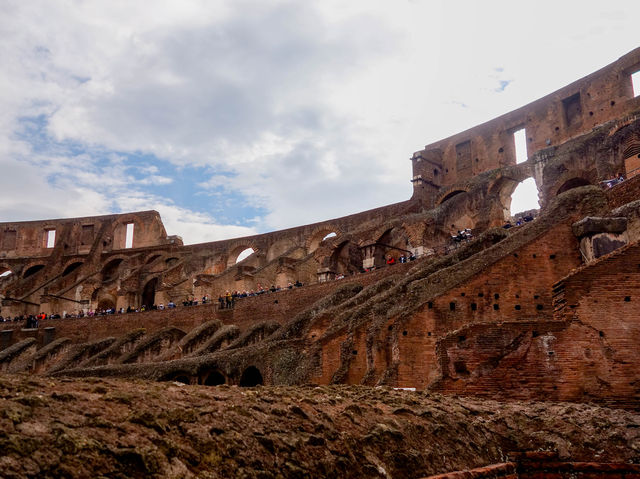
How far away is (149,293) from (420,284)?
32209mm

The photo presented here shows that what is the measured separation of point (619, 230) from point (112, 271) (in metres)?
42.0

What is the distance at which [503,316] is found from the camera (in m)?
15.5

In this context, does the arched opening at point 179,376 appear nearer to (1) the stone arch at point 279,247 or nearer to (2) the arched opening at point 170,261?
(1) the stone arch at point 279,247

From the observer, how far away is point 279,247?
43.2 m

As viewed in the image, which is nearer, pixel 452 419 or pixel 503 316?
pixel 452 419

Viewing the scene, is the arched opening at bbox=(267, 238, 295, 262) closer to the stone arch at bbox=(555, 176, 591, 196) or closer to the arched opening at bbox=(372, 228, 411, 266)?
the arched opening at bbox=(372, 228, 411, 266)

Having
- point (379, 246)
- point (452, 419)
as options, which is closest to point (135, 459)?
point (452, 419)

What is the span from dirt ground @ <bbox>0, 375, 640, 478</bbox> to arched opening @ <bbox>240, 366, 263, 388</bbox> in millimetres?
13189

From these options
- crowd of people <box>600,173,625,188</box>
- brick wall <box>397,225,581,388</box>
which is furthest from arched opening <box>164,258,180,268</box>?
brick wall <box>397,225,581,388</box>

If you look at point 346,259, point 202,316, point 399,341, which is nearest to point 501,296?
point 399,341

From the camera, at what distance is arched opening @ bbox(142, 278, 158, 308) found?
148 ft

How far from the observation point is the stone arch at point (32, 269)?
51.4 m

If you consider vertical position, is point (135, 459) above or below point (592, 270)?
below

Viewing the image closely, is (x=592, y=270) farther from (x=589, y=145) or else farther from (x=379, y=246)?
(x=379, y=246)
